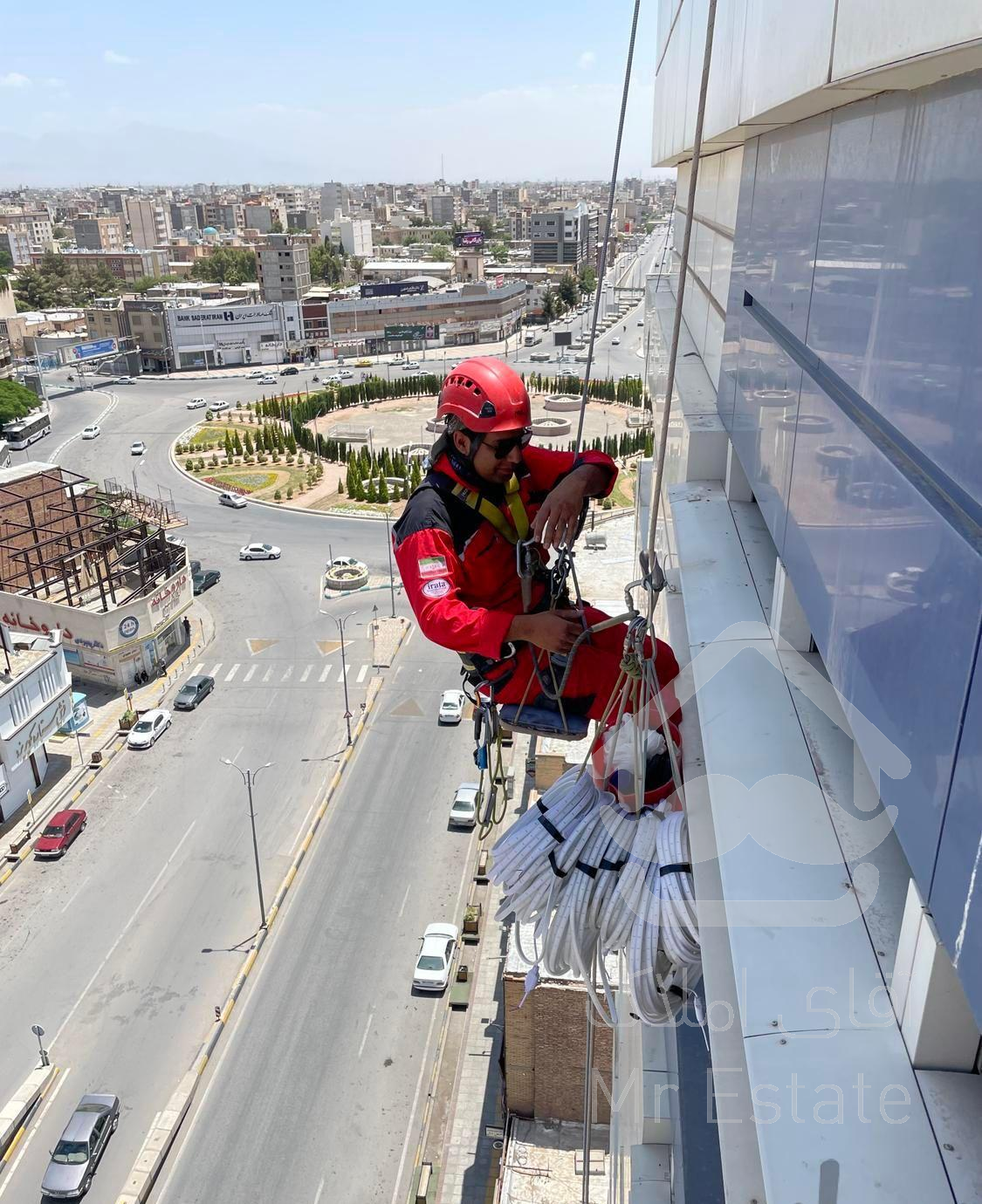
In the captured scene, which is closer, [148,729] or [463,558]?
[463,558]

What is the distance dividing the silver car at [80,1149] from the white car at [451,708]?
428 inches

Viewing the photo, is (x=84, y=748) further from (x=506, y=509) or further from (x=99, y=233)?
(x=99, y=233)

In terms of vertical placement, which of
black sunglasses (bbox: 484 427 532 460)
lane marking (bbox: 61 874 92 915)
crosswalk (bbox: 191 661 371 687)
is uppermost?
black sunglasses (bbox: 484 427 532 460)

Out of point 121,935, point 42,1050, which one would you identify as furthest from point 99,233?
point 42,1050

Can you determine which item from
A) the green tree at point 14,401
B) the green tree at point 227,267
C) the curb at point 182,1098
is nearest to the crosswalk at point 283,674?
the curb at point 182,1098

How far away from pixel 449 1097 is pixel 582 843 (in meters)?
11.7

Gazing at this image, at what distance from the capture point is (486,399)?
3.75m

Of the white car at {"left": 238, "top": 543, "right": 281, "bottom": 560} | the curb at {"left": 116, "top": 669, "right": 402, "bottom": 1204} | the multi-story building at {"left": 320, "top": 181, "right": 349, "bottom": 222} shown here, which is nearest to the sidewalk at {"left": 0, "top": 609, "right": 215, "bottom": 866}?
the curb at {"left": 116, "top": 669, "right": 402, "bottom": 1204}

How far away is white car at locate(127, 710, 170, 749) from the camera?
2084 cm

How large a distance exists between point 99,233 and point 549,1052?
429 ft

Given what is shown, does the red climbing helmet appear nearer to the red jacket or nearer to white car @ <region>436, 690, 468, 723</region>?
the red jacket

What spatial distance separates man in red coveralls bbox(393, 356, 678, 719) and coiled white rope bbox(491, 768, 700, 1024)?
649mm

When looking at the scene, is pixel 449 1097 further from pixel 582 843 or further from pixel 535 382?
pixel 535 382

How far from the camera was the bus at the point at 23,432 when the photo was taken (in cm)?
4594
